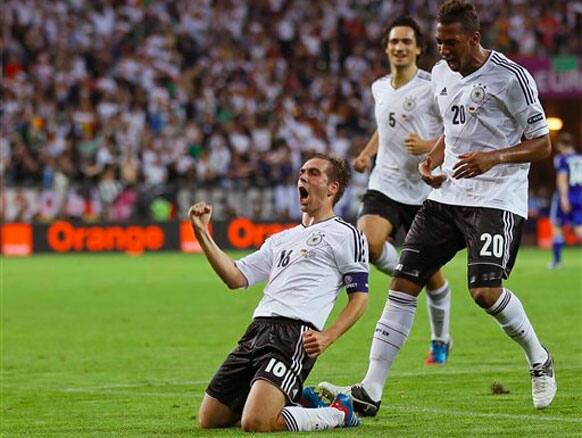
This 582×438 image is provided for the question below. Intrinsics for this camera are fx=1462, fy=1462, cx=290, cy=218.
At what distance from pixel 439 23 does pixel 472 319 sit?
7.43 metres

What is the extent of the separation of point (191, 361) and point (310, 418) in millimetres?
4349

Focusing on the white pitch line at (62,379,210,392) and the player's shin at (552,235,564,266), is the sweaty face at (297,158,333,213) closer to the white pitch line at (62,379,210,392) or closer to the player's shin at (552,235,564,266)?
the white pitch line at (62,379,210,392)

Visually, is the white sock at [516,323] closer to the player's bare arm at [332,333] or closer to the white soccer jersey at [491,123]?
the white soccer jersey at [491,123]

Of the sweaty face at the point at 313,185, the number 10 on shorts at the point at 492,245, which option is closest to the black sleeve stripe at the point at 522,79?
the number 10 on shorts at the point at 492,245

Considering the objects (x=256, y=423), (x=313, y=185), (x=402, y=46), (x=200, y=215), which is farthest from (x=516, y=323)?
(x=402, y=46)

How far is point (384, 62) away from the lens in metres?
38.0

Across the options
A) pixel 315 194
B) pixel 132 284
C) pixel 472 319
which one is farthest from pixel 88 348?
pixel 132 284

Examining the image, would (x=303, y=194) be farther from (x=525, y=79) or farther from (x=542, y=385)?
(x=542, y=385)

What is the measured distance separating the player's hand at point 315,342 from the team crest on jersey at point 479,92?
6.37 feet

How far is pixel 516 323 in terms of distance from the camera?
9.04 meters

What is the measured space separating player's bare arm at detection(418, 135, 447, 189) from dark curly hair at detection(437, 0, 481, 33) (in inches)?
35.9

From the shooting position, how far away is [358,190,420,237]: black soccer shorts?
478 inches

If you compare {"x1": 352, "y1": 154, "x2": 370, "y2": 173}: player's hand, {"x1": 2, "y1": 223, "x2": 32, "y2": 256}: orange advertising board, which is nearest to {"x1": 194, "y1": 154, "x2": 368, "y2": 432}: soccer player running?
{"x1": 352, "y1": 154, "x2": 370, "y2": 173}: player's hand

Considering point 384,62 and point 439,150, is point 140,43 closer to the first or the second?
point 384,62
